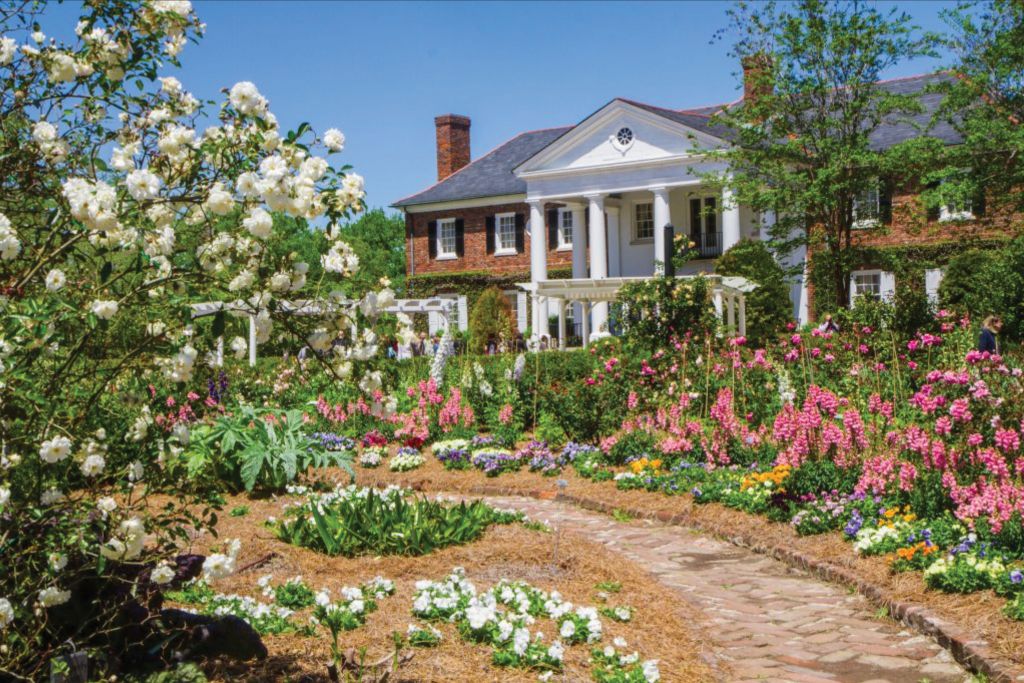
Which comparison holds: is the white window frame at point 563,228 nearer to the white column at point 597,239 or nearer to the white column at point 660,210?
the white column at point 597,239

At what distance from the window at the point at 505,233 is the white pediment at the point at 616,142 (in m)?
3.90

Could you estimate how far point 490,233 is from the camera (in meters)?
40.3

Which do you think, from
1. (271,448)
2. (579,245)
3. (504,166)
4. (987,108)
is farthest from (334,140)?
(504,166)

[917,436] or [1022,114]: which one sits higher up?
[1022,114]

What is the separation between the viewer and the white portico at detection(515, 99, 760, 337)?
3366 cm

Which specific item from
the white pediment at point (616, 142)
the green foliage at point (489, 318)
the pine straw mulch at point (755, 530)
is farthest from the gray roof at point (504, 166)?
the pine straw mulch at point (755, 530)

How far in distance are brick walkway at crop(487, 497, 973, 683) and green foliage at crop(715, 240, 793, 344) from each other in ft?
54.3

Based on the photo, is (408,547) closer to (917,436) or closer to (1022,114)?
(917,436)

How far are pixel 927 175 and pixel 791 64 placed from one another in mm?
4230

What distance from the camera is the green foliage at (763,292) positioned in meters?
24.3

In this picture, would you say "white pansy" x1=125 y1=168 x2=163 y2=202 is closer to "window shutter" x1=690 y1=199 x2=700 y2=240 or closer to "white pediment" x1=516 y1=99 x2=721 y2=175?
"white pediment" x1=516 y1=99 x2=721 y2=175

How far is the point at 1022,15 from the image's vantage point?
64.8 feet

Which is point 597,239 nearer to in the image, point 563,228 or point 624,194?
point 624,194

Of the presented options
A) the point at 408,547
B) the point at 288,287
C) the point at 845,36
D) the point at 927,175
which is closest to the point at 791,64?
the point at 845,36
